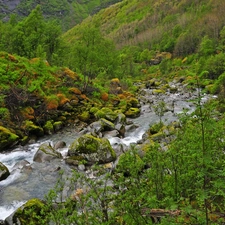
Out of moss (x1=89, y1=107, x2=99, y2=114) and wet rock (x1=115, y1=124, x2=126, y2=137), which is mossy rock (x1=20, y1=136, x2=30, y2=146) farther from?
moss (x1=89, y1=107, x2=99, y2=114)

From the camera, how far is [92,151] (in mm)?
18922

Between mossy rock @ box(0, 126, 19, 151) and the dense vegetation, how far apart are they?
1.31 m

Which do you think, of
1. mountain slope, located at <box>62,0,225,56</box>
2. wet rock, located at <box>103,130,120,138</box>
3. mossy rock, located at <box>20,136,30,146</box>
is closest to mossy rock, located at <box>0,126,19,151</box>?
mossy rock, located at <box>20,136,30,146</box>

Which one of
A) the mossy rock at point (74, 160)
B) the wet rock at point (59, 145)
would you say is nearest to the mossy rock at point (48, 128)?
the wet rock at point (59, 145)

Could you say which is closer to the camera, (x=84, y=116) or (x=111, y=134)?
(x=111, y=134)

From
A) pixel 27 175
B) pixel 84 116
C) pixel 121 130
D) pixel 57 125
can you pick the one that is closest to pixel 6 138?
pixel 27 175

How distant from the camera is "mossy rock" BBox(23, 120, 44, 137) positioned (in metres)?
24.8

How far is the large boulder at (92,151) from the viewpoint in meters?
18.3

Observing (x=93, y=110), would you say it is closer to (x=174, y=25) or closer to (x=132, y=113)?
(x=132, y=113)

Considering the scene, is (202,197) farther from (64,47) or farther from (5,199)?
(64,47)

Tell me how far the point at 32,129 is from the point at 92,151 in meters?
8.48

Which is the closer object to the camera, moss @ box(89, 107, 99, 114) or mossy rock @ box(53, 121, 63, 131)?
mossy rock @ box(53, 121, 63, 131)

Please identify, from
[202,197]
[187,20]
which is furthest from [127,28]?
[202,197]

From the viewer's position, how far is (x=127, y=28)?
183750 mm
